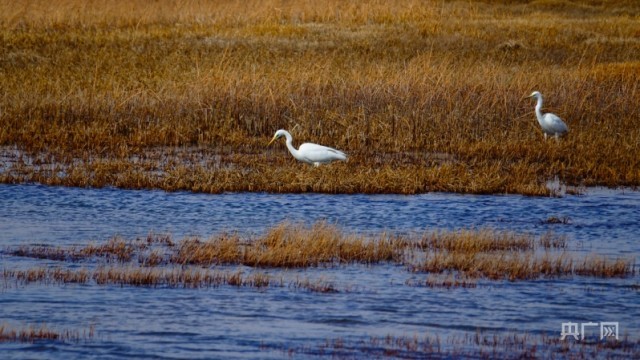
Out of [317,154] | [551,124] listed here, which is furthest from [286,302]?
[551,124]

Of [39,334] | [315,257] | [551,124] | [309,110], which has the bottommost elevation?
[39,334]

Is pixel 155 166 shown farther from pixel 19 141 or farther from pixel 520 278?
pixel 520 278

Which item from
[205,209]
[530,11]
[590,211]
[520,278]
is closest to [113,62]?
[205,209]

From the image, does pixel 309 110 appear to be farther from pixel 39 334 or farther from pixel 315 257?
pixel 39 334

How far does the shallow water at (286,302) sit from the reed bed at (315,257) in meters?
0.18

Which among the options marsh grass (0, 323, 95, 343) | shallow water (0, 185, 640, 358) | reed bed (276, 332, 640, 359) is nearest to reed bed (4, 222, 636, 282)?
shallow water (0, 185, 640, 358)

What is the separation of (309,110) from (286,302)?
9032 millimetres

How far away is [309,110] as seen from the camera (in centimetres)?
1739

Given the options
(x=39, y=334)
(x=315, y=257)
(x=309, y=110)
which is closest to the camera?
(x=39, y=334)

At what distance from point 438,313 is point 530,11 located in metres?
31.6

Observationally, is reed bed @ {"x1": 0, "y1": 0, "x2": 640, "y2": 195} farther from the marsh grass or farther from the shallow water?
the marsh grass

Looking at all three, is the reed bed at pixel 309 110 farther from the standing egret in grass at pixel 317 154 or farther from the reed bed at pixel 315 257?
the reed bed at pixel 315 257

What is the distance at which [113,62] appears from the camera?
2284cm

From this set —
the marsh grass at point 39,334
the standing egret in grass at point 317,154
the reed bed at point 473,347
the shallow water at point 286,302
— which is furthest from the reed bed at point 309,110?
the reed bed at point 473,347
